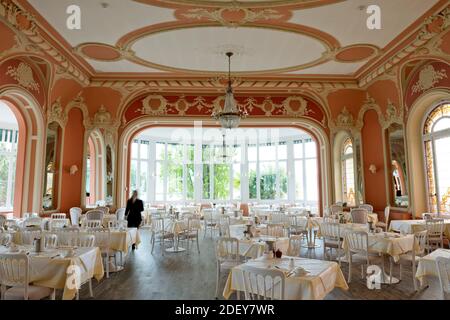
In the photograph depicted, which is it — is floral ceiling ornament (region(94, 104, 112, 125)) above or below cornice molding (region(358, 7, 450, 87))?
Answer: below

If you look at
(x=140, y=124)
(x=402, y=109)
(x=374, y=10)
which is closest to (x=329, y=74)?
(x=402, y=109)

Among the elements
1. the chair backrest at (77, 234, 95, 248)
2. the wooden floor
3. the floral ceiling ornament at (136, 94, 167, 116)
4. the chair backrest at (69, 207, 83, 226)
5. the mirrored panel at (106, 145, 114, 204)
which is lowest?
the wooden floor

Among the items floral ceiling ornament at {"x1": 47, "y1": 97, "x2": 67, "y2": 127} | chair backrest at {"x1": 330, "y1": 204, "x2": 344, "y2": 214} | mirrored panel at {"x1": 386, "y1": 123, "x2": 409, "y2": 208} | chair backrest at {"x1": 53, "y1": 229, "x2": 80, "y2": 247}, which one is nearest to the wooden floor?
chair backrest at {"x1": 53, "y1": 229, "x2": 80, "y2": 247}

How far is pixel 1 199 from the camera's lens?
487 inches

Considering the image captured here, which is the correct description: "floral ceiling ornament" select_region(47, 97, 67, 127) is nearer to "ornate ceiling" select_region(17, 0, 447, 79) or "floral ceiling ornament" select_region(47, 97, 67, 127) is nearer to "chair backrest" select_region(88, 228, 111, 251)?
"ornate ceiling" select_region(17, 0, 447, 79)

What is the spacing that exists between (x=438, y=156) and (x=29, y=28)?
31.1ft

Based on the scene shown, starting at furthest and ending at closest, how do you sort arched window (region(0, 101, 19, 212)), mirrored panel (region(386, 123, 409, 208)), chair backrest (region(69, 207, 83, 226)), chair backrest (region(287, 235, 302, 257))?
arched window (region(0, 101, 19, 212))
mirrored panel (region(386, 123, 409, 208))
chair backrest (region(69, 207, 83, 226))
chair backrest (region(287, 235, 302, 257))

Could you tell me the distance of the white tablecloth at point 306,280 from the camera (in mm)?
2965

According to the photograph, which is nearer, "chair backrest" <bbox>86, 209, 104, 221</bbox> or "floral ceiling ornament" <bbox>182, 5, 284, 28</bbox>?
"floral ceiling ornament" <bbox>182, 5, 284, 28</bbox>

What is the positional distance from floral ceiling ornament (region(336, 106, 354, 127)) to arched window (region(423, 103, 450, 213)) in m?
2.32

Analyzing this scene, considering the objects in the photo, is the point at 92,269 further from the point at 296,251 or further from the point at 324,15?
the point at 324,15

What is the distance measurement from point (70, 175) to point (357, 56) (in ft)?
27.6

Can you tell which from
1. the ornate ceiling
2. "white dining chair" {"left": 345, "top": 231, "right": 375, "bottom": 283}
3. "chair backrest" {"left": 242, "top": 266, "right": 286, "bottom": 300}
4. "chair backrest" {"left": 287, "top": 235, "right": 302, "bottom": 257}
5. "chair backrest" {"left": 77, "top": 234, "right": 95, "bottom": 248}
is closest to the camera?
"chair backrest" {"left": 242, "top": 266, "right": 286, "bottom": 300}

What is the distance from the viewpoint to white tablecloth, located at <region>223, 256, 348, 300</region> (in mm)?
2965
